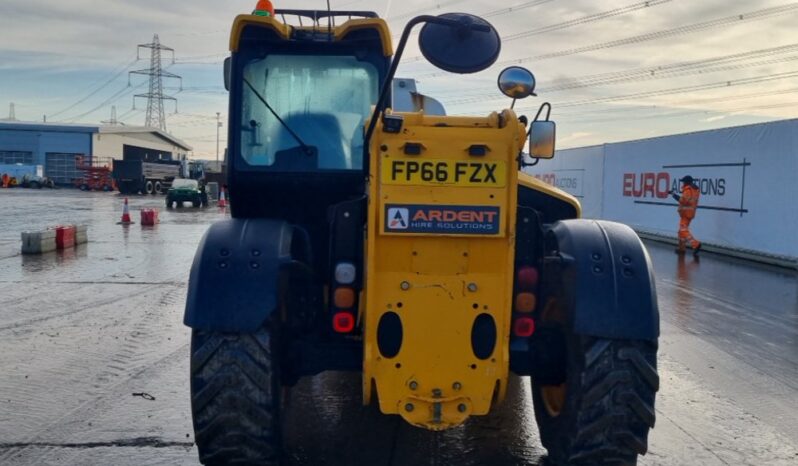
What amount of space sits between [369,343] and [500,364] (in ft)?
2.19

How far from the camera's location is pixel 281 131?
4863mm

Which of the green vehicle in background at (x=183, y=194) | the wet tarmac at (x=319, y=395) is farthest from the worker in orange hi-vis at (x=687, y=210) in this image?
the green vehicle in background at (x=183, y=194)

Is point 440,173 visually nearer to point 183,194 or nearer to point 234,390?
point 234,390

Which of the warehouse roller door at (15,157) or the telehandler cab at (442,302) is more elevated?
the warehouse roller door at (15,157)

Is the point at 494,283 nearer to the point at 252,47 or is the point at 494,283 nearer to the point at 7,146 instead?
the point at 252,47

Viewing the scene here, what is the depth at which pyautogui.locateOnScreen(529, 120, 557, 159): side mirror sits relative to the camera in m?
5.10

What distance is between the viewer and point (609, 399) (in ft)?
12.6

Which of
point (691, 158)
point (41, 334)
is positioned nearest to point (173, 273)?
point (41, 334)

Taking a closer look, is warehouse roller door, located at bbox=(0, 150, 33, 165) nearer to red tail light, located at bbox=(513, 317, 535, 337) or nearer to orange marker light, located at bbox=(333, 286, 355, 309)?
orange marker light, located at bbox=(333, 286, 355, 309)

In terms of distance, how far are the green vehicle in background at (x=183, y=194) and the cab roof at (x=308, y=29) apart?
3223 cm

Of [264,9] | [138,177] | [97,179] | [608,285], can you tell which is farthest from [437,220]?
[97,179]

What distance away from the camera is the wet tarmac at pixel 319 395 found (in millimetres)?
4879

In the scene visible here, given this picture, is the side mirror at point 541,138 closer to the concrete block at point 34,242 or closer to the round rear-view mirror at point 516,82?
the round rear-view mirror at point 516,82

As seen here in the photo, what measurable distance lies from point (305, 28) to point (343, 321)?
79.5 inches
